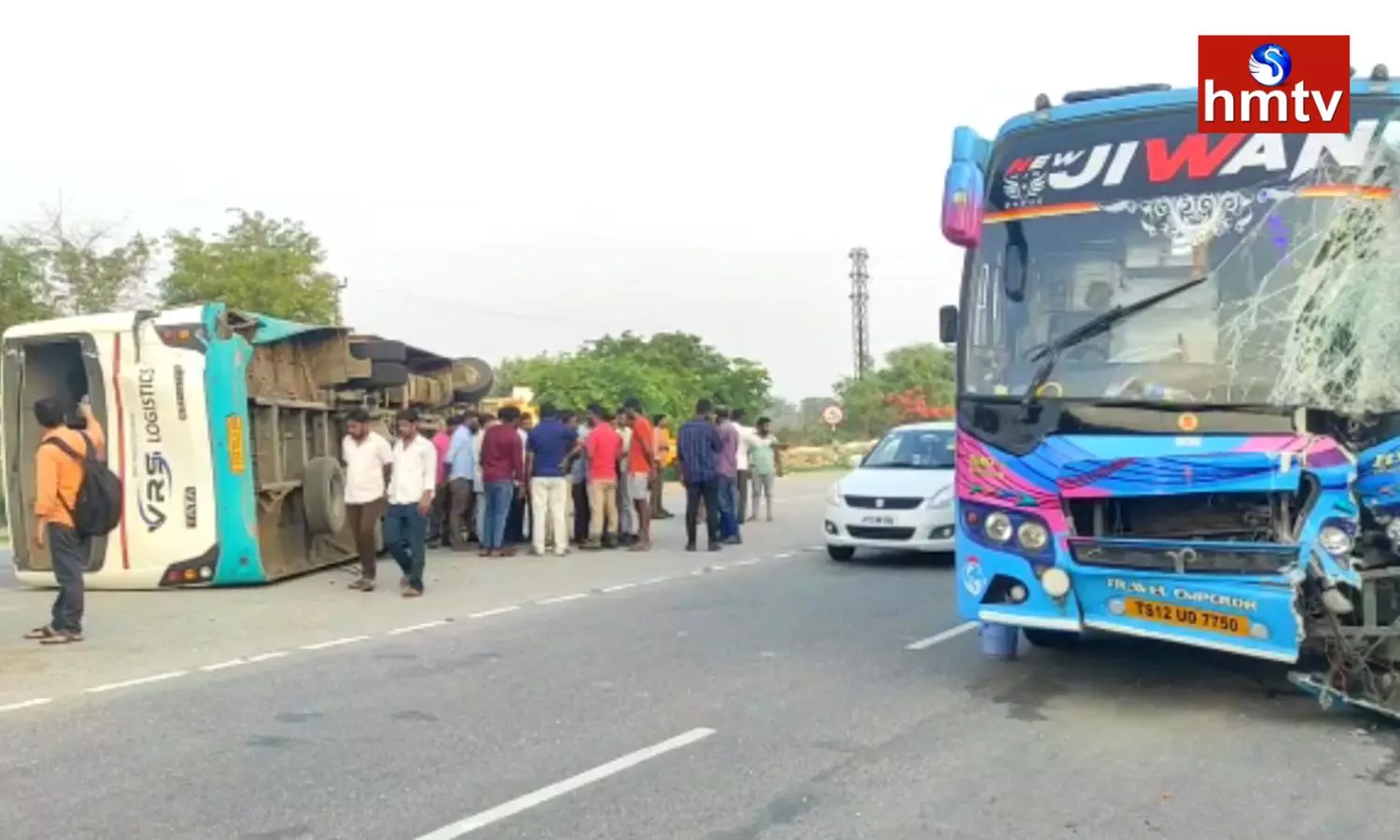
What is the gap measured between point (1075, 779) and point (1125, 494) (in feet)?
5.03

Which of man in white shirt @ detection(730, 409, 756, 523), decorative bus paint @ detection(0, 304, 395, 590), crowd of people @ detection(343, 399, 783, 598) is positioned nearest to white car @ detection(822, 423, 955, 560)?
crowd of people @ detection(343, 399, 783, 598)

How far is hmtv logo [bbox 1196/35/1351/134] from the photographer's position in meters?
6.85

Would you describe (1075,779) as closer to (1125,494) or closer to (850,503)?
(1125,494)

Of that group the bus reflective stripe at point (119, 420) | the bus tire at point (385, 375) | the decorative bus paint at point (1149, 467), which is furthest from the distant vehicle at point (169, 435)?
the decorative bus paint at point (1149, 467)

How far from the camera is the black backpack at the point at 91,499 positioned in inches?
368

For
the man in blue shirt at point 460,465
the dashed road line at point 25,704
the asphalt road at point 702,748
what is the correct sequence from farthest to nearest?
the man in blue shirt at point 460,465
the dashed road line at point 25,704
the asphalt road at point 702,748

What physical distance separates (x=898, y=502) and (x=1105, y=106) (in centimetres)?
685

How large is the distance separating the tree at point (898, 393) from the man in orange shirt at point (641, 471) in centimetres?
4093

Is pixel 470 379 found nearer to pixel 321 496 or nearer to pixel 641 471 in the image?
pixel 641 471

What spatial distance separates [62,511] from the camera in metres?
9.30

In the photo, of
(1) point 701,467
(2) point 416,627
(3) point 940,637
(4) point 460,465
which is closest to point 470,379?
(4) point 460,465

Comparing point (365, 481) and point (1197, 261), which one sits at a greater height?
point (1197, 261)

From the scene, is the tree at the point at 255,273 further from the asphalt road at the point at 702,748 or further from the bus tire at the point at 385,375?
the asphalt road at the point at 702,748

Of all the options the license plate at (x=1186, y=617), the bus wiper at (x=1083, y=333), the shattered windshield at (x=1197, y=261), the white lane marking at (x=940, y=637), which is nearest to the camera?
the license plate at (x=1186, y=617)
